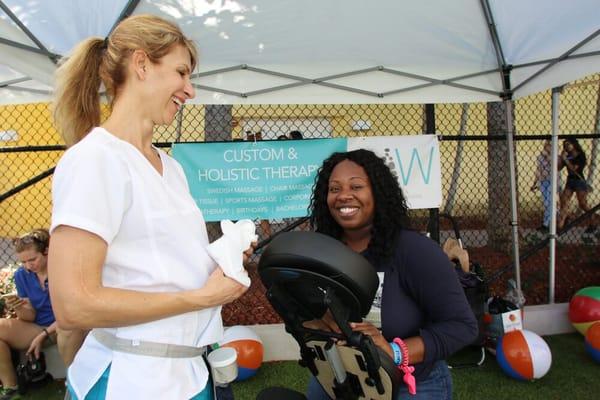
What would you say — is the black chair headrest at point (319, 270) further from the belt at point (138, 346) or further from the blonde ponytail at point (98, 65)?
the blonde ponytail at point (98, 65)

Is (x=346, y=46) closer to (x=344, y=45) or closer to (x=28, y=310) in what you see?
(x=344, y=45)

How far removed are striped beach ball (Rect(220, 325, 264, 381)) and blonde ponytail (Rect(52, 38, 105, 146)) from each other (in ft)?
7.96

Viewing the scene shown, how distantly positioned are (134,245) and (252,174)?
9.34 ft

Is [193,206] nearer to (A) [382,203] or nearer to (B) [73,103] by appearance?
(B) [73,103]

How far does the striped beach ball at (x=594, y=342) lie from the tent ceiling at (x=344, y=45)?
202 centimetres

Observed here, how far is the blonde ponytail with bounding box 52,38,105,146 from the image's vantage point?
4.15ft

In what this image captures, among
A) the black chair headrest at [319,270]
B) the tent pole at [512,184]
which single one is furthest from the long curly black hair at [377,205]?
the tent pole at [512,184]

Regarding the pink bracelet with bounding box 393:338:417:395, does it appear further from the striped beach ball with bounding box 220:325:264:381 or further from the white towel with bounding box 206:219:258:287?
the striped beach ball with bounding box 220:325:264:381

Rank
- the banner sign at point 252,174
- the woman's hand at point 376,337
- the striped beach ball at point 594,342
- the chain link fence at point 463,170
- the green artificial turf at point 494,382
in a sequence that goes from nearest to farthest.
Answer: the woman's hand at point 376,337, the green artificial turf at point 494,382, the striped beach ball at point 594,342, the banner sign at point 252,174, the chain link fence at point 463,170

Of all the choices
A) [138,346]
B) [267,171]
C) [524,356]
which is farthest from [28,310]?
[524,356]

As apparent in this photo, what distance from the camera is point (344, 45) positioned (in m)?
3.44

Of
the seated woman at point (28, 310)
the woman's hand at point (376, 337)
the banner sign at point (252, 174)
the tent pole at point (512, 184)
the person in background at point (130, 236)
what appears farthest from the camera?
the tent pole at point (512, 184)

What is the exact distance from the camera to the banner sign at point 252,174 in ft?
12.6

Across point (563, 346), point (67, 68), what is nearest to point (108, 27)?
point (67, 68)
